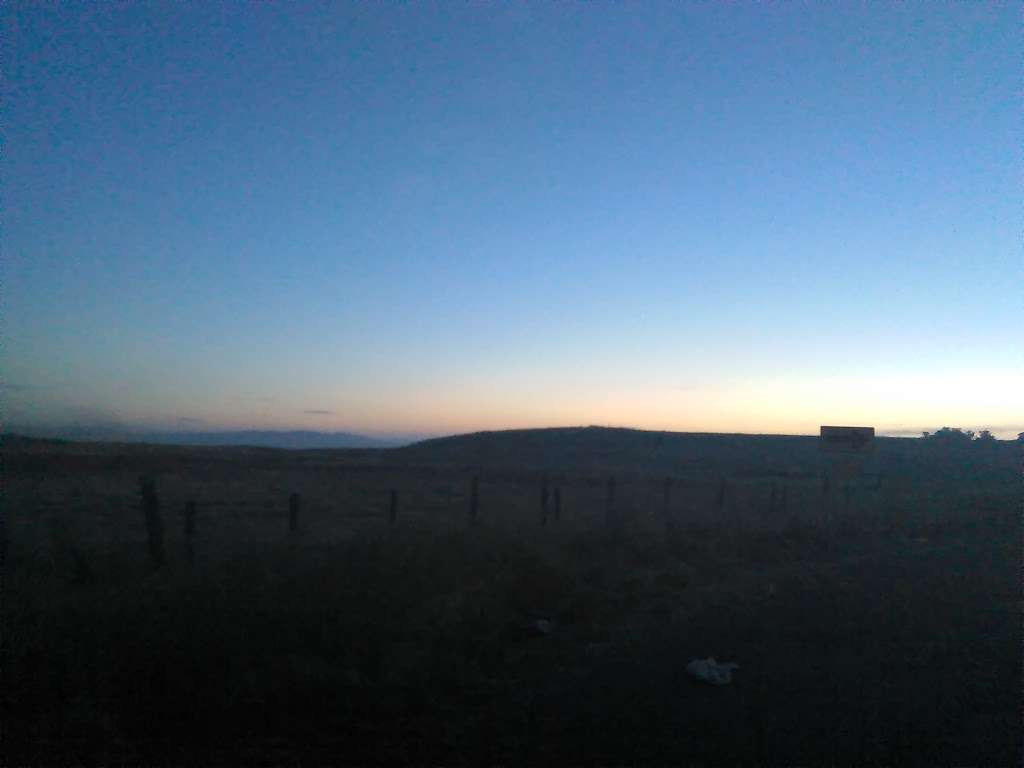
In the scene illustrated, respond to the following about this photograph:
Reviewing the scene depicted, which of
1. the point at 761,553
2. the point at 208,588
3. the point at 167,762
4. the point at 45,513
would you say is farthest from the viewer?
the point at 45,513

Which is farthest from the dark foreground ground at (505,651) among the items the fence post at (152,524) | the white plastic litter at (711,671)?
the fence post at (152,524)

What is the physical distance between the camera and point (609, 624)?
13.1 m

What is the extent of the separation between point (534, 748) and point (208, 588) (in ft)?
16.7

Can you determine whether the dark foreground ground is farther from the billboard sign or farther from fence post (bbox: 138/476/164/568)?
the billboard sign

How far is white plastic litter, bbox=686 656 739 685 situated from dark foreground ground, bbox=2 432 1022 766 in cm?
18

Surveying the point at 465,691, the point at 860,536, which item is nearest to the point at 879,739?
the point at 465,691

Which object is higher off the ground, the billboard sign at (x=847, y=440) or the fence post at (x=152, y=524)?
the billboard sign at (x=847, y=440)

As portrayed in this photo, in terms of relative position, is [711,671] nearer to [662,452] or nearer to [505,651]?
[505,651]

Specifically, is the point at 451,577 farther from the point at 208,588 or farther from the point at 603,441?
the point at 603,441

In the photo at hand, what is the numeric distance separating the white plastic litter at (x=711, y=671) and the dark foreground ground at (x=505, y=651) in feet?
0.58

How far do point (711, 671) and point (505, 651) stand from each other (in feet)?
8.92

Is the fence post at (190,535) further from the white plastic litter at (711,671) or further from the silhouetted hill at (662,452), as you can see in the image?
the silhouetted hill at (662,452)

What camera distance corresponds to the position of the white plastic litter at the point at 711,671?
382 inches

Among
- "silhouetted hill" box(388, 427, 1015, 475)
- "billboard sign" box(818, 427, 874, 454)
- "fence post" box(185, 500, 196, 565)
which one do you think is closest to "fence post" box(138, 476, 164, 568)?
"fence post" box(185, 500, 196, 565)
